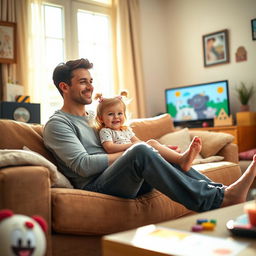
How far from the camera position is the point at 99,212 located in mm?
1771

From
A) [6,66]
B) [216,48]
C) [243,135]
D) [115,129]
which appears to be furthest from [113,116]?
[216,48]

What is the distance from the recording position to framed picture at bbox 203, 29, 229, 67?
5.11 metres

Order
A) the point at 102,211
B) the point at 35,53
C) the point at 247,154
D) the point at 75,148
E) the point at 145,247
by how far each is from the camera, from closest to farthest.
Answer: the point at 145,247 → the point at 102,211 → the point at 75,148 → the point at 247,154 → the point at 35,53

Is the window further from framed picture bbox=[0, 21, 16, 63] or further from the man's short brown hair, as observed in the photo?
the man's short brown hair

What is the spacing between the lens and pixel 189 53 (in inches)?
221

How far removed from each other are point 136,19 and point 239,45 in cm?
147

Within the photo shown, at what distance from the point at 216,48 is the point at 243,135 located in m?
1.38

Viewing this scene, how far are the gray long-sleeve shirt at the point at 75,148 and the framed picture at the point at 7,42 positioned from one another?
7.11 feet

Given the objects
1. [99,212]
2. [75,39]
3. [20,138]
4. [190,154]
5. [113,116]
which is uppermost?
[75,39]

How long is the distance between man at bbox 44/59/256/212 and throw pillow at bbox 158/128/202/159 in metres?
0.95

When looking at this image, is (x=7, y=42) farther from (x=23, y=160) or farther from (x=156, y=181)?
(x=156, y=181)

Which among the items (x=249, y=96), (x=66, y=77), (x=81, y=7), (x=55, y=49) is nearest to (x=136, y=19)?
(x=81, y=7)

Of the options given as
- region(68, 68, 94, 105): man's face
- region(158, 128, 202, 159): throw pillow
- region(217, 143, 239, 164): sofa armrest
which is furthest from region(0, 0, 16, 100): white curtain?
region(217, 143, 239, 164): sofa armrest

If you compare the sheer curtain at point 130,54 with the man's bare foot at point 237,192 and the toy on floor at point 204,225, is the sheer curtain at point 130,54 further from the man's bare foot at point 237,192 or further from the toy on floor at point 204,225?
the toy on floor at point 204,225
